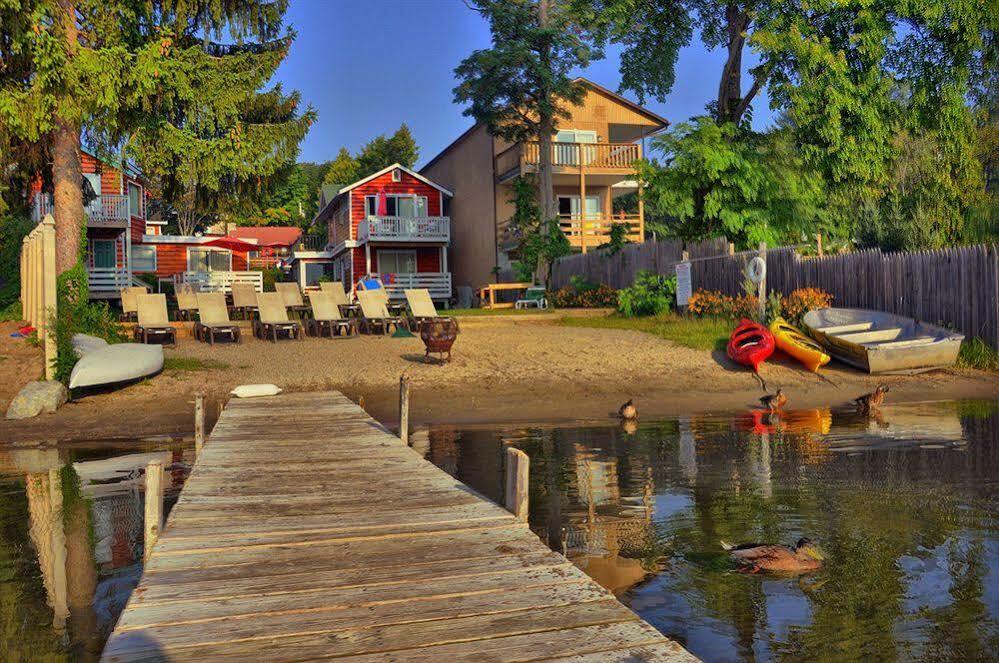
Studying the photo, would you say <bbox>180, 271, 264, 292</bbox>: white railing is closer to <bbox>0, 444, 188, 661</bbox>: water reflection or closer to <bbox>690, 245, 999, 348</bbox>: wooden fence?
<bbox>690, 245, 999, 348</bbox>: wooden fence

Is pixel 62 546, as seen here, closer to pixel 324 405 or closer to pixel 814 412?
pixel 324 405

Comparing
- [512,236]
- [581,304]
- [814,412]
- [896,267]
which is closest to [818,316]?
[896,267]

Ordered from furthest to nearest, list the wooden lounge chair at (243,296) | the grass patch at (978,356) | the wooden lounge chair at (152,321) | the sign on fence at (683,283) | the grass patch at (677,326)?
the wooden lounge chair at (243,296)
the sign on fence at (683,283)
the wooden lounge chair at (152,321)
the grass patch at (677,326)
the grass patch at (978,356)

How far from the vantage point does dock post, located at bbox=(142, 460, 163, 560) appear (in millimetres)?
5449

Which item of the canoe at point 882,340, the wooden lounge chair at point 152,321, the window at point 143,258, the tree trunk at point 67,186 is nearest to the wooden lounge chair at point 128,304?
the wooden lounge chair at point 152,321

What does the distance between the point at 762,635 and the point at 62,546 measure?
5193 millimetres

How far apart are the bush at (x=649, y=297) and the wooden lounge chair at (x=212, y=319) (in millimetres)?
10562

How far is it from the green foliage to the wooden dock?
69.0ft

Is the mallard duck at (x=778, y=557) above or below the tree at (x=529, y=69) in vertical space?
below

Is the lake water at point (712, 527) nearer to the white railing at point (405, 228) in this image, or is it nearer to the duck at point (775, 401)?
the duck at point (775, 401)

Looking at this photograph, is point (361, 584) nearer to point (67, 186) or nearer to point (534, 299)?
point (67, 186)

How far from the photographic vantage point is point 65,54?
18953 millimetres

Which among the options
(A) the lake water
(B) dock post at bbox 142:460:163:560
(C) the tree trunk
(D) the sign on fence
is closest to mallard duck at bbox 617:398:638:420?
(A) the lake water

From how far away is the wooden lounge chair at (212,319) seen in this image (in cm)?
2186
